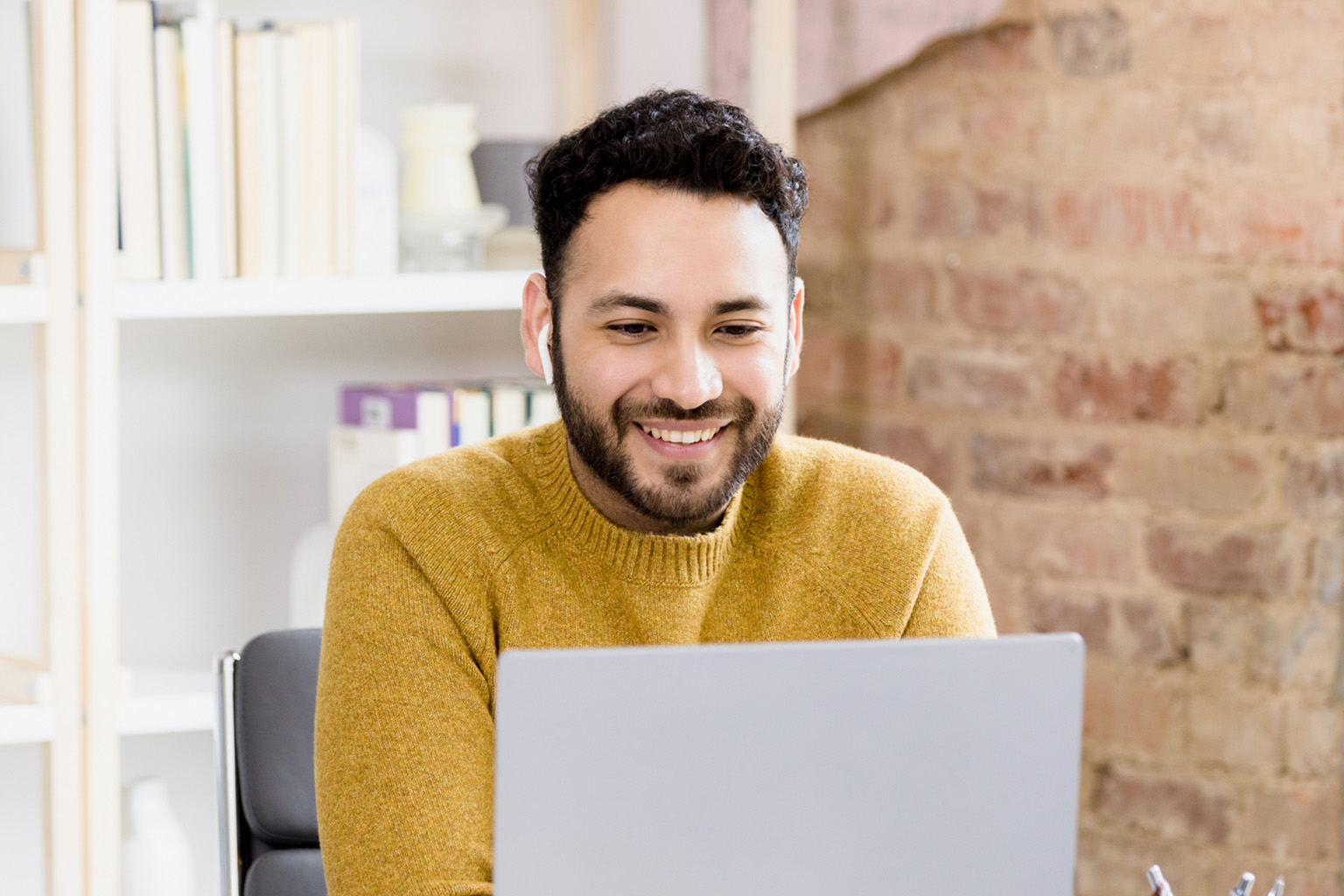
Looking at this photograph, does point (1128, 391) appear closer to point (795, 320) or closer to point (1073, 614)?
point (1073, 614)

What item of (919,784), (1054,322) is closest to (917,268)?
(1054,322)

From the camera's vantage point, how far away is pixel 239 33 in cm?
182

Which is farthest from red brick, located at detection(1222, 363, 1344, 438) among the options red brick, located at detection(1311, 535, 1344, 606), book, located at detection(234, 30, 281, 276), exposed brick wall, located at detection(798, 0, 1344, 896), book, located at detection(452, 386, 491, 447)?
book, located at detection(234, 30, 281, 276)

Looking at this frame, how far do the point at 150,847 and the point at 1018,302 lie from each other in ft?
4.08

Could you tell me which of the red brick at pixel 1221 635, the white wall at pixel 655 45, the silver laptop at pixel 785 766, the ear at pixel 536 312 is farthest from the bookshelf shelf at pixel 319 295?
the silver laptop at pixel 785 766

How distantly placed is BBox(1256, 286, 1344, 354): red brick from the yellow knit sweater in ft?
1.82

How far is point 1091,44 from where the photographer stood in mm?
1818

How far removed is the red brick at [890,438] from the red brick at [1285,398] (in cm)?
40

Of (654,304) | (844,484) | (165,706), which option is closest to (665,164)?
(654,304)

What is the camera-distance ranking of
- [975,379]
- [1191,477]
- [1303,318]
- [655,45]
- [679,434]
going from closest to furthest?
[679,434] → [1303,318] → [1191,477] → [975,379] → [655,45]

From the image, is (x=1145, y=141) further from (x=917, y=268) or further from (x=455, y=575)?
(x=455, y=575)

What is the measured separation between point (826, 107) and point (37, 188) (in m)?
1.01

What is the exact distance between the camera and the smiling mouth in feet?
3.82

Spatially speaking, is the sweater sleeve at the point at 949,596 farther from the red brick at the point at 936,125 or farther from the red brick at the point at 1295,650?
the red brick at the point at 936,125
